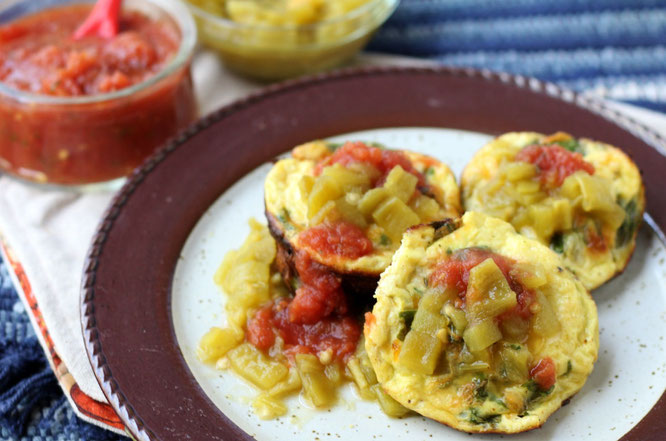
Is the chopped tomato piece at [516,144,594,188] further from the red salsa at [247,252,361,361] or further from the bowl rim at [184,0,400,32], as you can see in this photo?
the bowl rim at [184,0,400,32]

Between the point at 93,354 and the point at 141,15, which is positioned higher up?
the point at 141,15

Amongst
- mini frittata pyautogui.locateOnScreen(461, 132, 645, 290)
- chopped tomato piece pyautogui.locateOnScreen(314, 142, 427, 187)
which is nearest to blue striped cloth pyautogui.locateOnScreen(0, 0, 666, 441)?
mini frittata pyautogui.locateOnScreen(461, 132, 645, 290)

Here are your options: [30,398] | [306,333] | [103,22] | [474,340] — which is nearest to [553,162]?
[474,340]

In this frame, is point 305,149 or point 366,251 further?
point 305,149

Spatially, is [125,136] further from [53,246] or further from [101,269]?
[101,269]

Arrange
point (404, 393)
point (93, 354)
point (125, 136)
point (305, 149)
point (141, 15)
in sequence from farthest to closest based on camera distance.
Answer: point (141, 15), point (125, 136), point (305, 149), point (93, 354), point (404, 393)

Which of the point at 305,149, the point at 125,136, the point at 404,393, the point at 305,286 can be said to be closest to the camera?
the point at 404,393

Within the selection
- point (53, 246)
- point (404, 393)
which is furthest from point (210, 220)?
point (404, 393)
